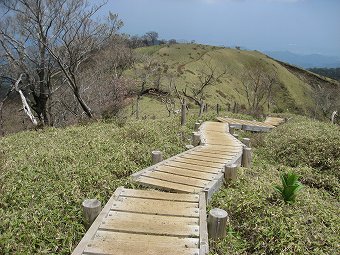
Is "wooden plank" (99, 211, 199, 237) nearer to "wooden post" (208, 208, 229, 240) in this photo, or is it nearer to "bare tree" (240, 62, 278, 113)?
"wooden post" (208, 208, 229, 240)

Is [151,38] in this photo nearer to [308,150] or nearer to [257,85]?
[257,85]

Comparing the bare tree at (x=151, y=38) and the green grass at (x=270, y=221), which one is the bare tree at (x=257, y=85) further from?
the bare tree at (x=151, y=38)

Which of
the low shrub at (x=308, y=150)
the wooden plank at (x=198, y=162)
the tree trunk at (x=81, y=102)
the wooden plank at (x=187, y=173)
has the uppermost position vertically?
the tree trunk at (x=81, y=102)

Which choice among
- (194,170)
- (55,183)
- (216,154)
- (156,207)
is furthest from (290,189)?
(55,183)

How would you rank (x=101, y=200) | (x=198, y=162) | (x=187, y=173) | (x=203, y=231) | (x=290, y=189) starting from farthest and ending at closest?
(x=198, y=162) → (x=187, y=173) → (x=290, y=189) → (x=101, y=200) → (x=203, y=231)

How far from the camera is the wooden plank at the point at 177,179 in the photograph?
8229 millimetres

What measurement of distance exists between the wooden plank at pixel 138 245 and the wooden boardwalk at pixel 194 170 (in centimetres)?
218

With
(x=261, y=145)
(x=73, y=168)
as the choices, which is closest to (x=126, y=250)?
(x=73, y=168)

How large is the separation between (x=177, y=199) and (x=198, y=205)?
506mm

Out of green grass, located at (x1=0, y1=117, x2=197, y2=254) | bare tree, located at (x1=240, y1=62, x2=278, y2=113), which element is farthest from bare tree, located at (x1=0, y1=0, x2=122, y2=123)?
bare tree, located at (x1=240, y1=62, x2=278, y2=113)

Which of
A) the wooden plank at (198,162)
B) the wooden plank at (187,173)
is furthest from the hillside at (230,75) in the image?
the wooden plank at (187,173)

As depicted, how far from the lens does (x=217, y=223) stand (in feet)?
20.4

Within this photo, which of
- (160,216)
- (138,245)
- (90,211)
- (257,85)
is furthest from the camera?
(257,85)

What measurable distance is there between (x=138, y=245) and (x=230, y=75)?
296ft
